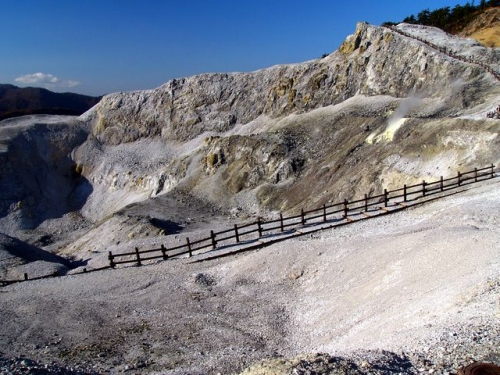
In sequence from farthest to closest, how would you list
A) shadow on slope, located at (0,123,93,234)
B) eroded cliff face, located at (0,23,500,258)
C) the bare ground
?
shadow on slope, located at (0,123,93,234) < eroded cliff face, located at (0,23,500,258) < the bare ground

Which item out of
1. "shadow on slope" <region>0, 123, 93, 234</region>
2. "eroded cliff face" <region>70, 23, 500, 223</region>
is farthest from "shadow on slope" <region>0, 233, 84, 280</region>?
"shadow on slope" <region>0, 123, 93, 234</region>

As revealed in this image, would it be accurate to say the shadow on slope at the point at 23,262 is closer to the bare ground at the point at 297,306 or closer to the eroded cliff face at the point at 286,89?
the bare ground at the point at 297,306

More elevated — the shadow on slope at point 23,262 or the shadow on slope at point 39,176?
the shadow on slope at point 39,176

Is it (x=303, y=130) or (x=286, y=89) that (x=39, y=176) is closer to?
(x=286, y=89)

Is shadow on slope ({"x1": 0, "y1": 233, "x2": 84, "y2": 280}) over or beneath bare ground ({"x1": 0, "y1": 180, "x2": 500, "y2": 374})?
beneath

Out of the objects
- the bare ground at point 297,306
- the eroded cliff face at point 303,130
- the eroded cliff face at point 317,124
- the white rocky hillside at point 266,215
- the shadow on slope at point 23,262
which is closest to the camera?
the bare ground at point 297,306

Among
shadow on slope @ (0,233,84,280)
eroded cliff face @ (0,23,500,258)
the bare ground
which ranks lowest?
shadow on slope @ (0,233,84,280)

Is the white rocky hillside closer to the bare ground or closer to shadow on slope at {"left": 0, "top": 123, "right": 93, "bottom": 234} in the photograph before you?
the bare ground

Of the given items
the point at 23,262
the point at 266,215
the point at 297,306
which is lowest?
the point at 266,215

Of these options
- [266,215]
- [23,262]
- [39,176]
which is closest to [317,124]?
[266,215]

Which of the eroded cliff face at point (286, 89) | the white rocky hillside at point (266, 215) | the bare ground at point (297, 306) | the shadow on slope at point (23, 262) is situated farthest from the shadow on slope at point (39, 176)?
the bare ground at point (297, 306)

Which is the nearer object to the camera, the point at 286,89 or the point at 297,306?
the point at 297,306

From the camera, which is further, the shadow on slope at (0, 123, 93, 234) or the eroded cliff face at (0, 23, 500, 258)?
the shadow on slope at (0, 123, 93, 234)

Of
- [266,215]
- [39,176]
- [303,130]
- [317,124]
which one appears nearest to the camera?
[266,215]
